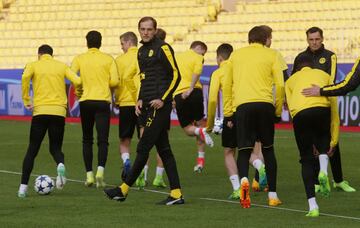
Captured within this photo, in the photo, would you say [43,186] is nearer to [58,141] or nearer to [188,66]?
[58,141]

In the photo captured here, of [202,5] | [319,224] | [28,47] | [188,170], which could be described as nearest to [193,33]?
[202,5]

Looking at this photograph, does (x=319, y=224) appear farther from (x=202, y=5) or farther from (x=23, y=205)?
(x=202, y=5)

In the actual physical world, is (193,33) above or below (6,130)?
above

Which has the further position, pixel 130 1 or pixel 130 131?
pixel 130 1

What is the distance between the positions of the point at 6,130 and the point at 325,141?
15.8m

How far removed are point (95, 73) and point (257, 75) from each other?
3.12m

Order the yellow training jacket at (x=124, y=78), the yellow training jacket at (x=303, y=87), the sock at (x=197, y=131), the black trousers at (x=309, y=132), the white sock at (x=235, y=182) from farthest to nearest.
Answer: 1. the sock at (x=197, y=131)
2. the yellow training jacket at (x=124, y=78)
3. the white sock at (x=235, y=182)
4. the yellow training jacket at (x=303, y=87)
5. the black trousers at (x=309, y=132)

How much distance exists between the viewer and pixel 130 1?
3850cm

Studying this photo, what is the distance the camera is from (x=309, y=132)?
11453mm

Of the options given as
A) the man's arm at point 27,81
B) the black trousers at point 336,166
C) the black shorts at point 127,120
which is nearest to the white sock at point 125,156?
the black shorts at point 127,120

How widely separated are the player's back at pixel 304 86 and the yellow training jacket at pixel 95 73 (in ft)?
10.8

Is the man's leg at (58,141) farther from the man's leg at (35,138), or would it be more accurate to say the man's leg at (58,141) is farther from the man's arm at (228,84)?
the man's arm at (228,84)

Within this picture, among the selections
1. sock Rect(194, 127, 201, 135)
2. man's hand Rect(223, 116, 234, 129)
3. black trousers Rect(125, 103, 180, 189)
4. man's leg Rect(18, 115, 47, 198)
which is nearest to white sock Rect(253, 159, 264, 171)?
man's hand Rect(223, 116, 234, 129)

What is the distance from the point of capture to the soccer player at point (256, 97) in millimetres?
11750
